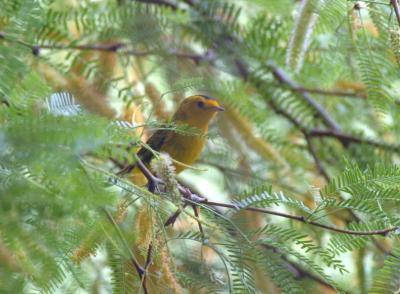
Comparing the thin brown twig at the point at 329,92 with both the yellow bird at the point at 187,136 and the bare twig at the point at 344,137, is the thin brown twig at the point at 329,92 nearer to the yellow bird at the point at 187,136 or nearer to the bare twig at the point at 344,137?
the bare twig at the point at 344,137

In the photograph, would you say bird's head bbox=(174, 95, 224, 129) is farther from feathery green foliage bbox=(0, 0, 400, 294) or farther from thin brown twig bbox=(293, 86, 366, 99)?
thin brown twig bbox=(293, 86, 366, 99)

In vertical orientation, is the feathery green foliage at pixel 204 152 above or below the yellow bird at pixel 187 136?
above

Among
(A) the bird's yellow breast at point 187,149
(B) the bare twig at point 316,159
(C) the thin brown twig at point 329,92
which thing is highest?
(C) the thin brown twig at point 329,92

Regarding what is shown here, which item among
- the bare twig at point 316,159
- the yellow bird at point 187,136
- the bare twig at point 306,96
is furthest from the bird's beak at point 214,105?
the bare twig at point 316,159

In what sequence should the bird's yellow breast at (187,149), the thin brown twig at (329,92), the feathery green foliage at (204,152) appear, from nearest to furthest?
the feathery green foliage at (204,152) < the bird's yellow breast at (187,149) < the thin brown twig at (329,92)

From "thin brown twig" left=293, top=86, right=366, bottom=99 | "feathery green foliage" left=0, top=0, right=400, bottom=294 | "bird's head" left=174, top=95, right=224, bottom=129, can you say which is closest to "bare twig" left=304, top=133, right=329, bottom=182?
"feathery green foliage" left=0, top=0, right=400, bottom=294

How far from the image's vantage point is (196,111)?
2977mm

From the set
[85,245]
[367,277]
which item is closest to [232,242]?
[85,245]

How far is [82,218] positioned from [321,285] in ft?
5.21

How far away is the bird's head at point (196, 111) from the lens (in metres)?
2.88

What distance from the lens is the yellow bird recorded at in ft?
8.95

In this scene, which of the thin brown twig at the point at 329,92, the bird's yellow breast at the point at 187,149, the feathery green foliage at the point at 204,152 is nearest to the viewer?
the feathery green foliage at the point at 204,152

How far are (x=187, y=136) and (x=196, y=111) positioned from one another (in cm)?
25

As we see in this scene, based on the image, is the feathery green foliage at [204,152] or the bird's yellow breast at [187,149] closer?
the feathery green foliage at [204,152]
